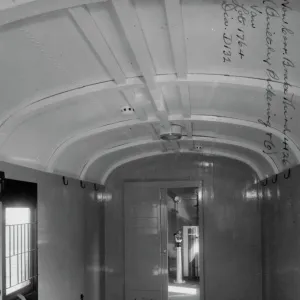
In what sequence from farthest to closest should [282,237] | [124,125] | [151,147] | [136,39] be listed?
[151,147]
[282,237]
[124,125]
[136,39]

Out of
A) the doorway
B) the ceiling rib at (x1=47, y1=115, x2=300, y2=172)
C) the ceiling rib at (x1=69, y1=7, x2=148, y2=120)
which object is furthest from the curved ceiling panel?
the ceiling rib at (x1=69, y1=7, x2=148, y2=120)

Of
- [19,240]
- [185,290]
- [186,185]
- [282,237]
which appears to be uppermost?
[186,185]

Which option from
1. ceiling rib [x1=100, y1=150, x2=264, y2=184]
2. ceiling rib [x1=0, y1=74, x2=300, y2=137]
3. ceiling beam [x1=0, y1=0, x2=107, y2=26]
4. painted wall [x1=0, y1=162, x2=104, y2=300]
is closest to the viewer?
ceiling beam [x1=0, y1=0, x2=107, y2=26]

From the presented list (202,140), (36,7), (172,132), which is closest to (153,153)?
(202,140)

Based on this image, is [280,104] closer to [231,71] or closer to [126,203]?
[231,71]

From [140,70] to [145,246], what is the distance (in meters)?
5.21

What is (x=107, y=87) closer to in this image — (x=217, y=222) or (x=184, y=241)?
(x=217, y=222)

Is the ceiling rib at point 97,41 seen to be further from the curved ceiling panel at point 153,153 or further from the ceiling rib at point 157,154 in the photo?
the ceiling rib at point 157,154

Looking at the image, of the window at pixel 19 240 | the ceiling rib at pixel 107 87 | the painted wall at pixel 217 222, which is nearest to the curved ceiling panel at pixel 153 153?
the painted wall at pixel 217 222

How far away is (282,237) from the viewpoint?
18.4ft

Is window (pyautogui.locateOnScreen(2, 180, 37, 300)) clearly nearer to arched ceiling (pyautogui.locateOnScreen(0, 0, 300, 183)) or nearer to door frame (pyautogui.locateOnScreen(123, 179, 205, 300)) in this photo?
arched ceiling (pyautogui.locateOnScreen(0, 0, 300, 183))

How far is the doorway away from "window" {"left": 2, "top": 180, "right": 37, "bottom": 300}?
3.57 metres

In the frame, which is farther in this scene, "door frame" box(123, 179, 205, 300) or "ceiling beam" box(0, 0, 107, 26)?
"door frame" box(123, 179, 205, 300)

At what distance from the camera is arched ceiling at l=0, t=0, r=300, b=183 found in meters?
2.27
